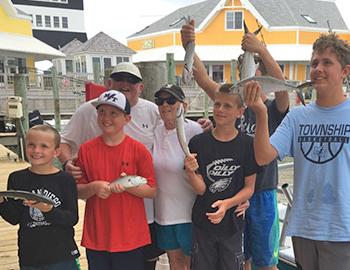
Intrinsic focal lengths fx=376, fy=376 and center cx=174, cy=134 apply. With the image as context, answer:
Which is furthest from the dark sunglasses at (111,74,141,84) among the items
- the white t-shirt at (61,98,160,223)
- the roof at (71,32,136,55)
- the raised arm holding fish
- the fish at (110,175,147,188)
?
the roof at (71,32,136,55)

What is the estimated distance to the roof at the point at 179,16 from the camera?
1328 inches

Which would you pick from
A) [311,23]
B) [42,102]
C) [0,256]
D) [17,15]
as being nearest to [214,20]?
[311,23]

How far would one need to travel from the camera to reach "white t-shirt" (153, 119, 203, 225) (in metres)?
2.59

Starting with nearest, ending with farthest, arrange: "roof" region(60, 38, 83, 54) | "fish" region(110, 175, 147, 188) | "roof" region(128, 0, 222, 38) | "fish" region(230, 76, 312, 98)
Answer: "fish" region(230, 76, 312, 98)
"fish" region(110, 175, 147, 188)
"roof" region(60, 38, 83, 54)
"roof" region(128, 0, 222, 38)

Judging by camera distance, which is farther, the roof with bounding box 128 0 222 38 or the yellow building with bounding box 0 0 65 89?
the roof with bounding box 128 0 222 38

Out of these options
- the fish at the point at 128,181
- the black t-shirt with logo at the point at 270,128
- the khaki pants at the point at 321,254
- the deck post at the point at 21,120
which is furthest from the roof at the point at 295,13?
the fish at the point at 128,181

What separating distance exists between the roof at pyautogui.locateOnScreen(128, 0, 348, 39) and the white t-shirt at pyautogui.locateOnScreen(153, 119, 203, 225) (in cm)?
2939

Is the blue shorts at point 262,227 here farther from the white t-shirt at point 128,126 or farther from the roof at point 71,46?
the roof at point 71,46

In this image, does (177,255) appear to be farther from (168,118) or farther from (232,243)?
(168,118)

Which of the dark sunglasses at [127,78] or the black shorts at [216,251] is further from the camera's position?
the dark sunglasses at [127,78]

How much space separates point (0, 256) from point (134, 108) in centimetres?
237

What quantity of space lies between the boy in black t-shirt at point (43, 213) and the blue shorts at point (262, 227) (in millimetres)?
1263

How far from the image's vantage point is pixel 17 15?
735 inches

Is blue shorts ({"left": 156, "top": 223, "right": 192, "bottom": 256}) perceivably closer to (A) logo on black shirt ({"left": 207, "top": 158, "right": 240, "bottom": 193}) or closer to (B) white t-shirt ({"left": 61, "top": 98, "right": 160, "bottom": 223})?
(B) white t-shirt ({"left": 61, "top": 98, "right": 160, "bottom": 223})
